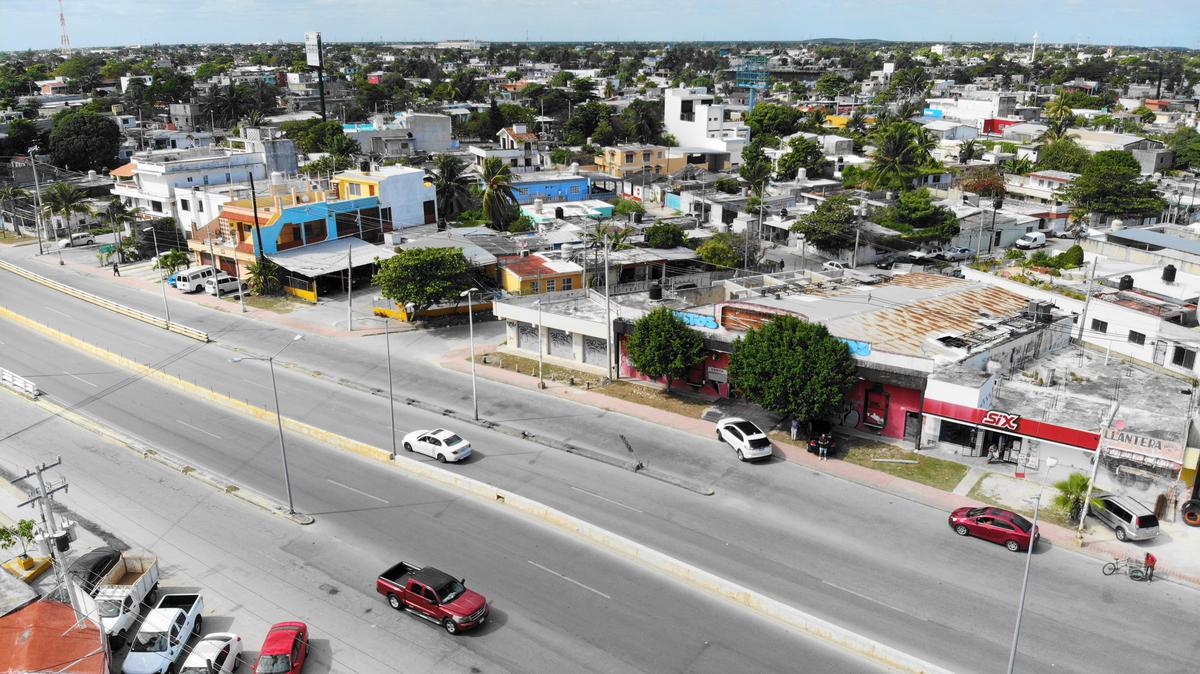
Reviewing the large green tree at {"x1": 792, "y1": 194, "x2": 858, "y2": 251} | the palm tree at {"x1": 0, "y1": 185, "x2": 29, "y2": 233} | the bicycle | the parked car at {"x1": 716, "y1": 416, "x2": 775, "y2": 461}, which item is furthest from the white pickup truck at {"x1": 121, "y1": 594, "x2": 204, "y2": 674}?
the palm tree at {"x1": 0, "y1": 185, "x2": 29, "y2": 233}

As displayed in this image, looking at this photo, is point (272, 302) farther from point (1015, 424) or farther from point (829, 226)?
point (1015, 424)

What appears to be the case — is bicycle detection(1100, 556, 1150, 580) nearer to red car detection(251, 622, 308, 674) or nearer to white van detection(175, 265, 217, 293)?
red car detection(251, 622, 308, 674)

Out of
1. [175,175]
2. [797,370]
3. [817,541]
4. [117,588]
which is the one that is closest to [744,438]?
Answer: [797,370]

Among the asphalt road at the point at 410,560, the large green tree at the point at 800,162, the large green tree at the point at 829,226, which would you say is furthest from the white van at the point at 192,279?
the large green tree at the point at 800,162

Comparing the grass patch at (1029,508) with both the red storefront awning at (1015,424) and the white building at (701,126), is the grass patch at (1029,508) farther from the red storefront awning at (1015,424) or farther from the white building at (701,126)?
the white building at (701,126)

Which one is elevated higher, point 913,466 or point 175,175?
point 175,175

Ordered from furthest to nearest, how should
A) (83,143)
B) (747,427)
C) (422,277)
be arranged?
(83,143) → (422,277) → (747,427)
